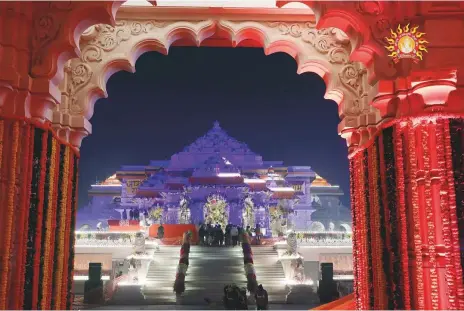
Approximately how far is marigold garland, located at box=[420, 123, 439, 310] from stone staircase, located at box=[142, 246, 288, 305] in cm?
757

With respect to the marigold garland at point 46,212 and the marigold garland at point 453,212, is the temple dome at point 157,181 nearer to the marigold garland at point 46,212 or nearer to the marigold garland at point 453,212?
the marigold garland at point 46,212

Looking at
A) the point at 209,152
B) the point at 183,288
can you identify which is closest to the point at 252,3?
the point at 183,288

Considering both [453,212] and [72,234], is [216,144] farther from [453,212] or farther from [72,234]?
[453,212]

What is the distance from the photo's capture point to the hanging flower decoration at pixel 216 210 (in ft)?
73.8

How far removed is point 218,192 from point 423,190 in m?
19.8

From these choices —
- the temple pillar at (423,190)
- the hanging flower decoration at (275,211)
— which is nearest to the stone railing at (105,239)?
the hanging flower decoration at (275,211)

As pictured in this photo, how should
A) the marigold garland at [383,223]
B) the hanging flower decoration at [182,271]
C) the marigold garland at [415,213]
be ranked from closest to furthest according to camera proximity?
the marigold garland at [415,213] → the marigold garland at [383,223] → the hanging flower decoration at [182,271]

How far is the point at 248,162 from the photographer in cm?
2767

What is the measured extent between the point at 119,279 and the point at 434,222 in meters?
9.99

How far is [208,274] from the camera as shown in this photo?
12.5 meters

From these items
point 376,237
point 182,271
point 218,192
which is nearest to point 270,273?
point 182,271

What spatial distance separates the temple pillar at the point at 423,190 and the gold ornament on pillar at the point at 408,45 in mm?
169

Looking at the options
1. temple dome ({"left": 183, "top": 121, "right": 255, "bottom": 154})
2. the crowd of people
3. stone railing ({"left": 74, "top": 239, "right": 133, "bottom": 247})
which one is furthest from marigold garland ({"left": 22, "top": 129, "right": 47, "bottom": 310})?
temple dome ({"left": 183, "top": 121, "right": 255, "bottom": 154})

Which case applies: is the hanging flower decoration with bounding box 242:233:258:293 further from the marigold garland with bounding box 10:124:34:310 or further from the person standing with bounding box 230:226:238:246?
the marigold garland with bounding box 10:124:34:310
